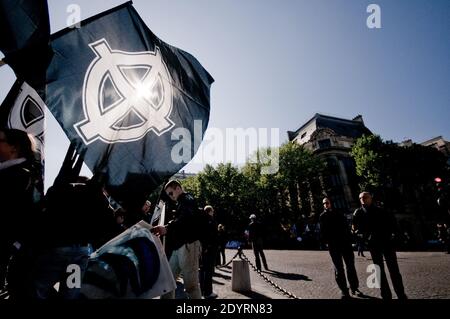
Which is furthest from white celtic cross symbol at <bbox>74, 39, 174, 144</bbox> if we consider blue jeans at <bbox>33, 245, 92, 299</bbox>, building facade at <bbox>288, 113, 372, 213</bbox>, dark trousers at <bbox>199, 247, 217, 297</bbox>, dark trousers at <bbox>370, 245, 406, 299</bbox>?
building facade at <bbox>288, 113, 372, 213</bbox>

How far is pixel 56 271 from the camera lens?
2.01 metres

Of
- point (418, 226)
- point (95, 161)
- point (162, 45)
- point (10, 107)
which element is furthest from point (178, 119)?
point (418, 226)

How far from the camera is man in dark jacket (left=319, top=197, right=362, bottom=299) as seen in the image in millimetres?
5234

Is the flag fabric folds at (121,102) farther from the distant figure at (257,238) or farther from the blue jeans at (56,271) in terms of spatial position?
the distant figure at (257,238)

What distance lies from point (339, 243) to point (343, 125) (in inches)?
1682

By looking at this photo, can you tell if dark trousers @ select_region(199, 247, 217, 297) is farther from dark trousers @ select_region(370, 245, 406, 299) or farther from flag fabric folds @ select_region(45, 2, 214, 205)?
dark trousers @ select_region(370, 245, 406, 299)

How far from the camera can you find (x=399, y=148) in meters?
30.8

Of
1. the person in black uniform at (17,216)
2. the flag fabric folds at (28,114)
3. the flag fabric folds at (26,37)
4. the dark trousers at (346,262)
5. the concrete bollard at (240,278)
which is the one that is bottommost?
the concrete bollard at (240,278)

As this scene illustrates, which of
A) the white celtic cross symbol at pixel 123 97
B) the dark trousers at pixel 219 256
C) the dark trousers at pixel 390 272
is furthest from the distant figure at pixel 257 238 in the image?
the white celtic cross symbol at pixel 123 97

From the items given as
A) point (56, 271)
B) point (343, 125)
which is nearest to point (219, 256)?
point (56, 271)

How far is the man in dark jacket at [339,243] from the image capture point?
5.23m

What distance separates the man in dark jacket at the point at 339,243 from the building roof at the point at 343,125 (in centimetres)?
3825

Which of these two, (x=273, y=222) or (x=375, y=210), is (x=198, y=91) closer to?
(x=375, y=210)

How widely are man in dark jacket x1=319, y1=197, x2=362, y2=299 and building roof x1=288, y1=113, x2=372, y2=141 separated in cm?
3825
